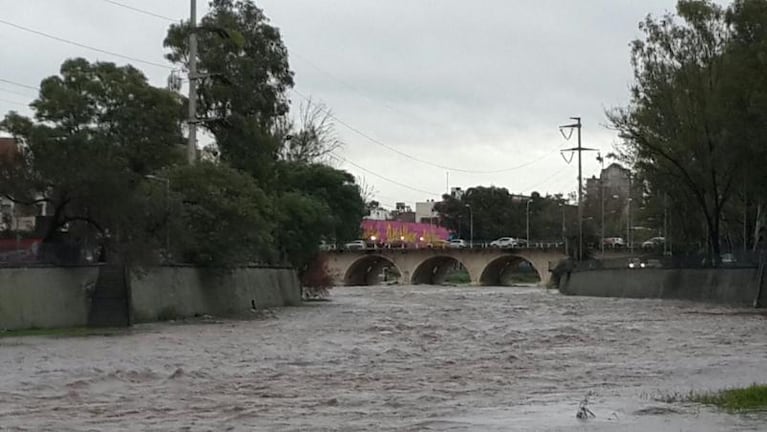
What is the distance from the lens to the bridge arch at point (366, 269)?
14800cm

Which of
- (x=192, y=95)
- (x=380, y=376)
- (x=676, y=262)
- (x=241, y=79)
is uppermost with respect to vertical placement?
(x=241, y=79)

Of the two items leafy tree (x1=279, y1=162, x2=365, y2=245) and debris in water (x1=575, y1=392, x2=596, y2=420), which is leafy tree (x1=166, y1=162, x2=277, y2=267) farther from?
debris in water (x1=575, y1=392, x2=596, y2=420)

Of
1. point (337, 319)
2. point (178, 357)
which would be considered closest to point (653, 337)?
point (178, 357)

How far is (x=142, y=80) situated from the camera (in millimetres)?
45250

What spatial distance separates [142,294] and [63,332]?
7.26m

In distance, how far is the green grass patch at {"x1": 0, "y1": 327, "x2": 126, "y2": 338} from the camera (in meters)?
36.6

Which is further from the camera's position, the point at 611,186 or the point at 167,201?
the point at 611,186

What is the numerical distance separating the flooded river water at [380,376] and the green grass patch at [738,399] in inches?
17.2

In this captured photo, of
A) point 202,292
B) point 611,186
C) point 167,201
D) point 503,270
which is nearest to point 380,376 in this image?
point 167,201

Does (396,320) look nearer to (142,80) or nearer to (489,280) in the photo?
(142,80)

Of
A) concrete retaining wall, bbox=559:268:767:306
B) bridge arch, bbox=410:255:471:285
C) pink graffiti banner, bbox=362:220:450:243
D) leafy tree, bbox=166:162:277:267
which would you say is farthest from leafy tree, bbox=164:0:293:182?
pink graffiti banner, bbox=362:220:450:243

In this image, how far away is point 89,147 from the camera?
134ft

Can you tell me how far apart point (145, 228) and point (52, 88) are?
6.35m

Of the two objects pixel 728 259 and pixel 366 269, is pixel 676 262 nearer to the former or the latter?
pixel 728 259
